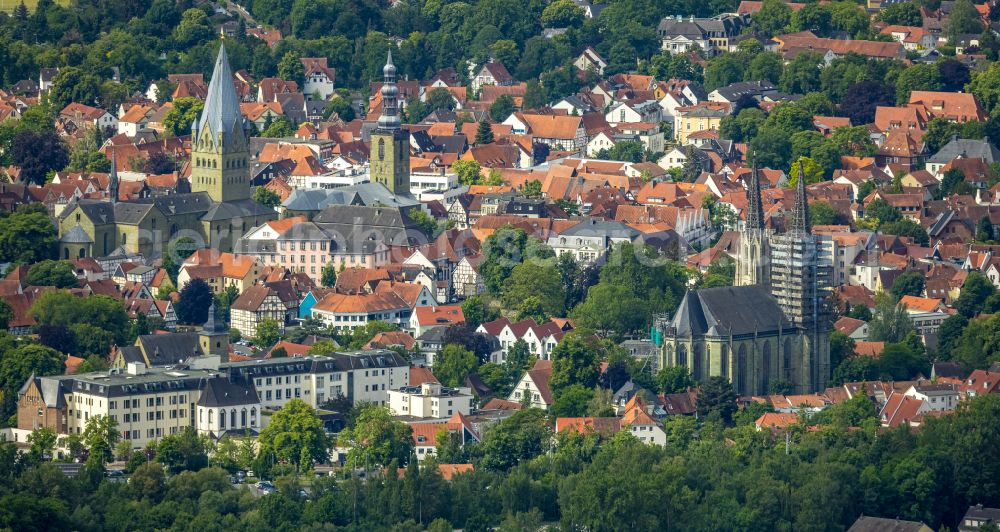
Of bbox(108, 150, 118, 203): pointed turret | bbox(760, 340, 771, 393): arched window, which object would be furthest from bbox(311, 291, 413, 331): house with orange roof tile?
bbox(108, 150, 118, 203): pointed turret

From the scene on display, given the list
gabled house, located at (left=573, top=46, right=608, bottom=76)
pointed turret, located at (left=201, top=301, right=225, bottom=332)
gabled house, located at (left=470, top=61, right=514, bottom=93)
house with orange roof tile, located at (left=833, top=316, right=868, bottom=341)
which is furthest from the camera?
gabled house, located at (left=573, top=46, right=608, bottom=76)

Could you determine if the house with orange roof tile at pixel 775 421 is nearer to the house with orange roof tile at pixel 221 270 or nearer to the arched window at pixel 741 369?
the arched window at pixel 741 369

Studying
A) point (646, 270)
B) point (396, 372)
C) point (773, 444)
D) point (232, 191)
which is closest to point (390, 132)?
point (232, 191)

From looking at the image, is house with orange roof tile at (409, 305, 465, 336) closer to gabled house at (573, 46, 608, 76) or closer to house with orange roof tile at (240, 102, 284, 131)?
house with orange roof tile at (240, 102, 284, 131)

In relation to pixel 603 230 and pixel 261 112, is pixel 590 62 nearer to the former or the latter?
pixel 261 112

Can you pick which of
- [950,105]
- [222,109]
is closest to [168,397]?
[222,109]

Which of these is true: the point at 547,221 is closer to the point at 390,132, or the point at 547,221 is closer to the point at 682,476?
the point at 390,132

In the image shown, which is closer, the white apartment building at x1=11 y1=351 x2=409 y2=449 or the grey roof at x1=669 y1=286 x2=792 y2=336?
the white apartment building at x1=11 y1=351 x2=409 y2=449
